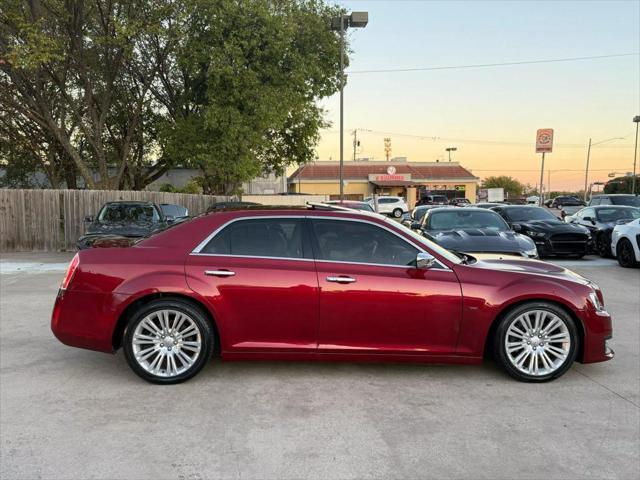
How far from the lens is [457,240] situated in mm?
9055

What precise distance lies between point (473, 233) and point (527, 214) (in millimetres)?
5908

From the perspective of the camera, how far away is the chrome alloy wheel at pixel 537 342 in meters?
4.39

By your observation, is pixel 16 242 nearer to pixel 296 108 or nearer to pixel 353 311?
pixel 296 108

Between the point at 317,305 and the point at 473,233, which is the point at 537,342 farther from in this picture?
the point at 473,233

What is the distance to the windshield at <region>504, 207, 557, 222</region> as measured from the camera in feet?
46.6

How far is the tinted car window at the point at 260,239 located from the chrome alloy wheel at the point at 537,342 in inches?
79.2

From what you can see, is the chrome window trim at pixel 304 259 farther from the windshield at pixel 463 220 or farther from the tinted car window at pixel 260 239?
the windshield at pixel 463 220

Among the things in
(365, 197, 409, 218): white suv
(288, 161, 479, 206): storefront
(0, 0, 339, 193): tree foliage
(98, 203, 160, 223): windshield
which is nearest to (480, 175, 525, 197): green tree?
(288, 161, 479, 206): storefront

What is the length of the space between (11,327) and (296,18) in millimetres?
19493

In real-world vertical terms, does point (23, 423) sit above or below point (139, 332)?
below

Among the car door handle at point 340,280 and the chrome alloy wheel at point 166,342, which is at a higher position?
the car door handle at point 340,280

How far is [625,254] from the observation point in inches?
456

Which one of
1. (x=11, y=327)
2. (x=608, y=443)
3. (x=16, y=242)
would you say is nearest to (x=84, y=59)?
(x=16, y=242)

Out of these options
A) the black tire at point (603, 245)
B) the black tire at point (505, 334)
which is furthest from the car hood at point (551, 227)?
the black tire at point (505, 334)
